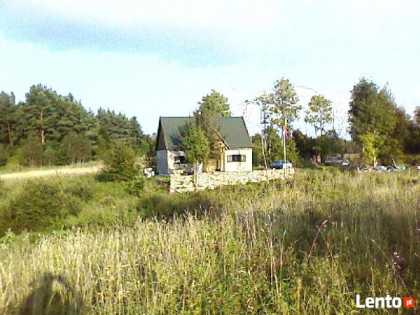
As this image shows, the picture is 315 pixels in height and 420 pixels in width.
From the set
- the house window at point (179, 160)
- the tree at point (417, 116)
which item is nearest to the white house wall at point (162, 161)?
the house window at point (179, 160)

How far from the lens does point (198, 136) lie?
2720cm

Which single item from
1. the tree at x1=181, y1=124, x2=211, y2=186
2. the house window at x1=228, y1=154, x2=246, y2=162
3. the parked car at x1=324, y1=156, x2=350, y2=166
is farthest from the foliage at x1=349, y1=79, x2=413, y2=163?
the tree at x1=181, y1=124, x2=211, y2=186

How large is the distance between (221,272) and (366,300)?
1369 mm

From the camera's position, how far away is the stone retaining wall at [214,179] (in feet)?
71.0

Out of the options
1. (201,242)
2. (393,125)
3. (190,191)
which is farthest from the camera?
(393,125)

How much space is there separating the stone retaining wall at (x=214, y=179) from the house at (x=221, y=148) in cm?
750

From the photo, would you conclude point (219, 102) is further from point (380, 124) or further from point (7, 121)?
point (7, 121)

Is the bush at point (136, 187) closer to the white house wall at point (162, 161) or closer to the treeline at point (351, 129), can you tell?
the white house wall at point (162, 161)

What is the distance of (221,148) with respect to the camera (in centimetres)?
3155

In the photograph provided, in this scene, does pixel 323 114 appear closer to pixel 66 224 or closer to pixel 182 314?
pixel 66 224

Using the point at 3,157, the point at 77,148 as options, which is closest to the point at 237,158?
the point at 77,148

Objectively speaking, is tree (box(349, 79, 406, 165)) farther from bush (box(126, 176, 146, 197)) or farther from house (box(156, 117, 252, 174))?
bush (box(126, 176, 146, 197))

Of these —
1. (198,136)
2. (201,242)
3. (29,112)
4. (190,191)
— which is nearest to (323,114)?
(198,136)

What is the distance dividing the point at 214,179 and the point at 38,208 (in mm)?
11487
